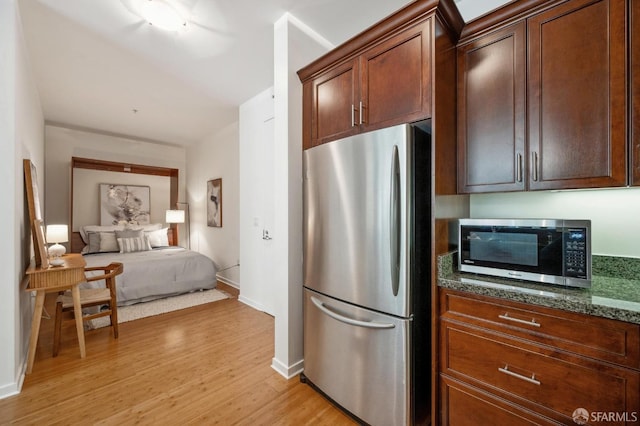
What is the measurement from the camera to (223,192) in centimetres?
475

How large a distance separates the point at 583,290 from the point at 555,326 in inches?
9.7

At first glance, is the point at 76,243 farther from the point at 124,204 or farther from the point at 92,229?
the point at 124,204

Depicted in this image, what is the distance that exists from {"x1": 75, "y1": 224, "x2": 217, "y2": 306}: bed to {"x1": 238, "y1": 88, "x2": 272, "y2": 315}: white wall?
84cm

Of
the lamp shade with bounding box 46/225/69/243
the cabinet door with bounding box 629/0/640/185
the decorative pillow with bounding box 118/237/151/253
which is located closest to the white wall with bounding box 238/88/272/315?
the lamp shade with bounding box 46/225/69/243

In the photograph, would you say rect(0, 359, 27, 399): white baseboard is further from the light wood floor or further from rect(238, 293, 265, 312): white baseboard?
rect(238, 293, 265, 312): white baseboard

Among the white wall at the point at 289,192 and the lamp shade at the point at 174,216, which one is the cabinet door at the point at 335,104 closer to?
the white wall at the point at 289,192

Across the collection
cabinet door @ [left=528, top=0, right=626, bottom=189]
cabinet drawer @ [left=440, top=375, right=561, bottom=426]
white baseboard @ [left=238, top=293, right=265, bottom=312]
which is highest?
cabinet door @ [left=528, top=0, right=626, bottom=189]

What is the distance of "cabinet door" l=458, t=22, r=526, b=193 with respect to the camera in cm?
145

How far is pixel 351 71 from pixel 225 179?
3.51m

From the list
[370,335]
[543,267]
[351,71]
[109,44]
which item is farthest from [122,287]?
[543,267]

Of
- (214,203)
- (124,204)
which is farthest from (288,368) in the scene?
(124,204)

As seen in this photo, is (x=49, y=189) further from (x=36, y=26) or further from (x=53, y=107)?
(x=36, y=26)

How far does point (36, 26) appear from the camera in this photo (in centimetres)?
219

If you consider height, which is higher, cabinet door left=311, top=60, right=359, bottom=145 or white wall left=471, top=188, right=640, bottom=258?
cabinet door left=311, top=60, right=359, bottom=145
